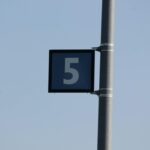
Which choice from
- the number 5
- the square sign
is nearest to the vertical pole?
the square sign

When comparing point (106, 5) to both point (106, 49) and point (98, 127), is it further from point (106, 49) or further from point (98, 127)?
point (98, 127)

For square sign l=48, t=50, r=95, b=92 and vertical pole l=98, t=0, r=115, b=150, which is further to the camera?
square sign l=48, t=50, r=95, b=92

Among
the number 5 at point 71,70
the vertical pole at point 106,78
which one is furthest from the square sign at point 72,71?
the vertical pole at point 106,78

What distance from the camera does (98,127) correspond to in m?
11.1

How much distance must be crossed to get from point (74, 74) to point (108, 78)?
1.74ft

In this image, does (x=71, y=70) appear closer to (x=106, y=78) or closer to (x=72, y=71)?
(x=72, y=71)

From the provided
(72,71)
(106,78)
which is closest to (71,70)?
(72,71)

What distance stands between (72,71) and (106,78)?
551 millimetres

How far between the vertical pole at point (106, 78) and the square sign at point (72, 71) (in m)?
0.27

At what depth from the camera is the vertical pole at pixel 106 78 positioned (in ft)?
36.3

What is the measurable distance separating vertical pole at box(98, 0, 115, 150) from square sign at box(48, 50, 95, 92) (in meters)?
0.27

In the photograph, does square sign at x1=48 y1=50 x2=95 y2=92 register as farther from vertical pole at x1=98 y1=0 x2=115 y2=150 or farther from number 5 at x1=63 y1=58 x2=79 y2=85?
vertical pole at x1=98 y1=0 x2=115 y2=150

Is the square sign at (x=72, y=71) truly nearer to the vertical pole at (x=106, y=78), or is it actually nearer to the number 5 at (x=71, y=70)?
the number 5 at (x=71, y=70)

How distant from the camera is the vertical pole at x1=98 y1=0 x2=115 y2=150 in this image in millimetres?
11055
